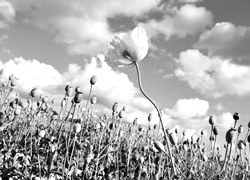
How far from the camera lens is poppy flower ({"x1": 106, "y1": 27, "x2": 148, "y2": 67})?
5.58 feet

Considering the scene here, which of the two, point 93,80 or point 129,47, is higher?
point 93,80

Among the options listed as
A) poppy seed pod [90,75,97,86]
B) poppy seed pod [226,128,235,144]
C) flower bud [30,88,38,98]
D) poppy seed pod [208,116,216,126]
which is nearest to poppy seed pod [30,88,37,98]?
flower bud [30,88,38,98]

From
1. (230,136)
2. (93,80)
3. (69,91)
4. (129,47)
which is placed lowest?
(230,136)

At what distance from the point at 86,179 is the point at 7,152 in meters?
1.00

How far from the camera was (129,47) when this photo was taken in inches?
67.4

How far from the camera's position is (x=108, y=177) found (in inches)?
128

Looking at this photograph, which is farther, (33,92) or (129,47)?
(33,92)

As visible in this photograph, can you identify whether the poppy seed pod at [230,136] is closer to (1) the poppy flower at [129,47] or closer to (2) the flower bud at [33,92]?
(1) the poppy flower at [129,47]

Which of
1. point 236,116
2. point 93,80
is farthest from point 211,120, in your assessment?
point 93,80

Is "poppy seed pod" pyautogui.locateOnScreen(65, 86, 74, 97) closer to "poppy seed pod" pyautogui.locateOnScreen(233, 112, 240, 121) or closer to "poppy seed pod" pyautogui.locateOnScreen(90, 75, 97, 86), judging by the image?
"poppy seed pod" pyautogui.locateOnScreen(90, 75, 97, 86)

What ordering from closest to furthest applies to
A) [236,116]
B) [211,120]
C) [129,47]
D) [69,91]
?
[129,47], [236,116], [211,120], [69,91]

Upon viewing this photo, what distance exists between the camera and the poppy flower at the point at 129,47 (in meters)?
1.70

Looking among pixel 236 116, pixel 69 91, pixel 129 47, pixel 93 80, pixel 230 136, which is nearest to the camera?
pixel 129 47

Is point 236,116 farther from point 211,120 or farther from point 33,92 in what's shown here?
point 33,92
